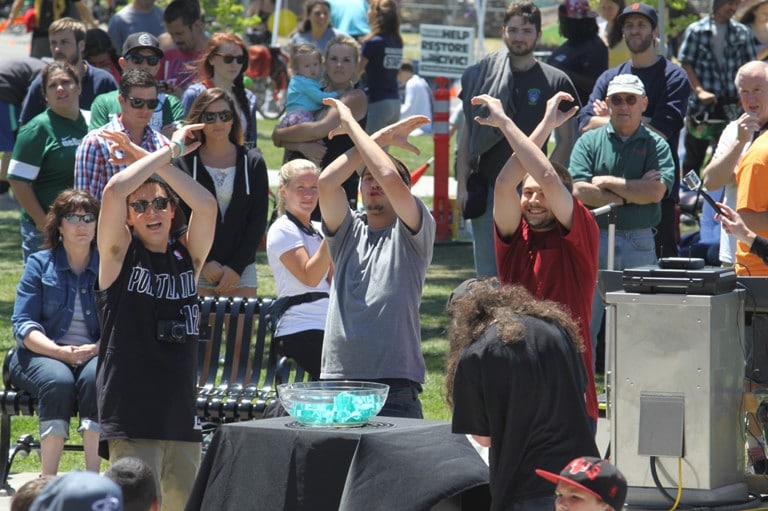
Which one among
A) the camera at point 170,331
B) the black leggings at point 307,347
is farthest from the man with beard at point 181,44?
the camera at point 170,331

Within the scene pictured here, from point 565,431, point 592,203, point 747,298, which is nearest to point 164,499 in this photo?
point 565,431

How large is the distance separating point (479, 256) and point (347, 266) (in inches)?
122

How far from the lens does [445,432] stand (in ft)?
18.0

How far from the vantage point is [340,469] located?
5277 mm

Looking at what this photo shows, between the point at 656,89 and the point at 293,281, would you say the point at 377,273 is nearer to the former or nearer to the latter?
the point at 293,281

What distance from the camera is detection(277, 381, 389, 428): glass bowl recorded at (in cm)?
542

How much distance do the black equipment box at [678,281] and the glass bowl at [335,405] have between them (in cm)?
111

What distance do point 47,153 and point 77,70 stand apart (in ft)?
5.01

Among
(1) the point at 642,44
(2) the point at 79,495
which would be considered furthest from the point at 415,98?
(2) the point at 79,495

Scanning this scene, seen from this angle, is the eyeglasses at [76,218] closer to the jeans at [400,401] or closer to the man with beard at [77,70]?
the jeans at [400,401]

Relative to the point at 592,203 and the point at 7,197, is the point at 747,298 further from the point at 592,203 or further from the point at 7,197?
the point at 7,197

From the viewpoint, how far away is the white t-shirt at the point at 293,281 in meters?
7.29

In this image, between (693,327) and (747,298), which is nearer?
(693,327)

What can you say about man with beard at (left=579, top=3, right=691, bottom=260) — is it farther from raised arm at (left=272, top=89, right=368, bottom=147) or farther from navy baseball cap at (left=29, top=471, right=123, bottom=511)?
navy baseball cap at (left=29, top=471, right=123, bottom=511)
